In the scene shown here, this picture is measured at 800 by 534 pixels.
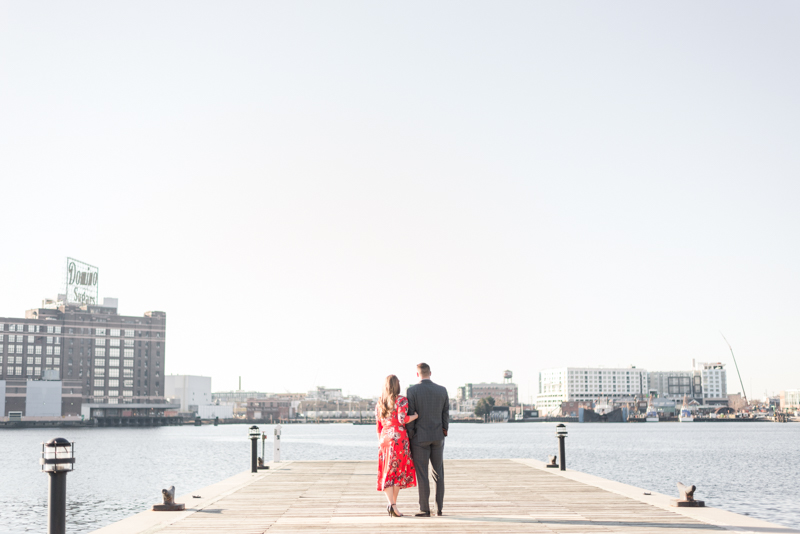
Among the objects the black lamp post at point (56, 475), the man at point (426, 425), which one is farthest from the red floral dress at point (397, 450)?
the black lamp post at point (56, 475)

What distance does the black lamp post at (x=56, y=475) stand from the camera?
11.2 m

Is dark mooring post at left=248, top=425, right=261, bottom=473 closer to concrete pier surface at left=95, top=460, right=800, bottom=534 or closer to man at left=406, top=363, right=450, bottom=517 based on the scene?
concrete pier surface at left=95, top=460, right=800, bottom=534

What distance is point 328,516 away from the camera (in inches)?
575

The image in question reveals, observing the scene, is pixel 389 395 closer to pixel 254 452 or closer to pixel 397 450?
pixel 397 450

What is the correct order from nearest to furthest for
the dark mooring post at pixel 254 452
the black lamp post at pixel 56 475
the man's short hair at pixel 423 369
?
the black lamp post at pixel 56 475 < the man's short hair at pixel 423 369 < the dark mooring post at pixel 254 452

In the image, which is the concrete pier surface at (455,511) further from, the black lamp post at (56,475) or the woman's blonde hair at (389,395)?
the woman's blonde hair at (389,395)

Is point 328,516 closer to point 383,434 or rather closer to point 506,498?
point 383,434

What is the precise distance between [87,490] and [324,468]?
2300 cm

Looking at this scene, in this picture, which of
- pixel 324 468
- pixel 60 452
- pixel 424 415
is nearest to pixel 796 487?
pixel 324 468

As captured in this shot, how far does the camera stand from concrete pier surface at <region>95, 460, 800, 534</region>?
12977mm

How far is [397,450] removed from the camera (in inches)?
594

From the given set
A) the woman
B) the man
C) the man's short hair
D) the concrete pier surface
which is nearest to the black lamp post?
the concrete pier surface

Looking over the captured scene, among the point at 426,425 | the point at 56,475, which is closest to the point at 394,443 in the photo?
the point at 426,425

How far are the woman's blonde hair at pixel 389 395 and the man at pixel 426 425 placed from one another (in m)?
0.36
